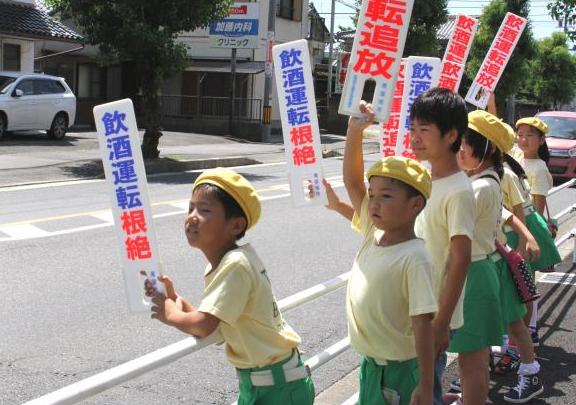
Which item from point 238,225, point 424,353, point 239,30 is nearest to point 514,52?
point 239,30

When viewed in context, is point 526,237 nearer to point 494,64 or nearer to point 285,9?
A: point 494,64

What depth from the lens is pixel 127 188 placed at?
2.38 meters

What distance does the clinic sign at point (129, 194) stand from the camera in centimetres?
235

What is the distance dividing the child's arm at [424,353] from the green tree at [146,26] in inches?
567

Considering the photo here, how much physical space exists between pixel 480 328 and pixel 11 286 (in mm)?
4466

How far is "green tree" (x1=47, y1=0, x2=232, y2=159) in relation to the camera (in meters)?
16.0

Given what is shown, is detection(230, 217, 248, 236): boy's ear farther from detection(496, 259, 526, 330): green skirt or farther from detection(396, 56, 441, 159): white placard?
detection(496, 259, 526, 330): green skirt


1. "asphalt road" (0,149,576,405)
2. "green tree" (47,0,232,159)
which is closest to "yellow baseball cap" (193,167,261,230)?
"asphalt road" (0,149,576,405)

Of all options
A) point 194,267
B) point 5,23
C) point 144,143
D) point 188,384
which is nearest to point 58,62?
point 5,23

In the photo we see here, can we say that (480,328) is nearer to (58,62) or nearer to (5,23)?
(5,23)

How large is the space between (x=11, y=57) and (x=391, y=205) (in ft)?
74.2

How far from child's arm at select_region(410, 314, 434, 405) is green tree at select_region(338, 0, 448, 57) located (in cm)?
2789

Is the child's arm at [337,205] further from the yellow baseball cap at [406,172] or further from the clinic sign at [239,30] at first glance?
the clinic sign at [239,30]

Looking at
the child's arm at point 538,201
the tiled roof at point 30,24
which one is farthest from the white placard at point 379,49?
the tiled roof at point 30,24
